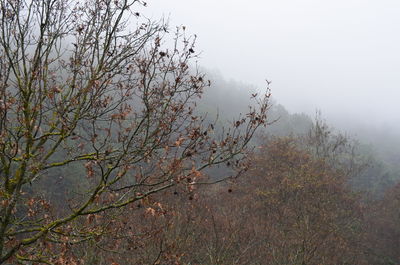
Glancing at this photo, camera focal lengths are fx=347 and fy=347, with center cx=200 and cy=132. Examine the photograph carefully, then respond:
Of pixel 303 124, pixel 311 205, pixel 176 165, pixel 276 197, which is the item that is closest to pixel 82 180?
pixel 276 197

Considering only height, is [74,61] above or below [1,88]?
above

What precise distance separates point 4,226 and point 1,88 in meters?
2.37

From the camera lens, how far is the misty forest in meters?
5.47

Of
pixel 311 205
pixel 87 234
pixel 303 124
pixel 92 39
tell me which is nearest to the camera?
pixel 87 234

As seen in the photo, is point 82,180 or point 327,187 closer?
point 327,187

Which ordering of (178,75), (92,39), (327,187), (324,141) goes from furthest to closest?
(324,141) → (327,187) → (92,39) → (178,75)

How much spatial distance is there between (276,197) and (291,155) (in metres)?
5.28

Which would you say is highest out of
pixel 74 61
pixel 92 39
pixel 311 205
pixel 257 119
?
pixel 92 39

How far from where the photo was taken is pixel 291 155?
3059 centimetres

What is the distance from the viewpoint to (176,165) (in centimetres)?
498

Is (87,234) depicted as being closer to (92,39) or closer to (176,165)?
(176,165)

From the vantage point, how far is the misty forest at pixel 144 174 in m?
5.47

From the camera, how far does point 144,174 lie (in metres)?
5.54

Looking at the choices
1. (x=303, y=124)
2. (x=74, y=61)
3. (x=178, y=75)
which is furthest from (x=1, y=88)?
(x=303, y=124)
